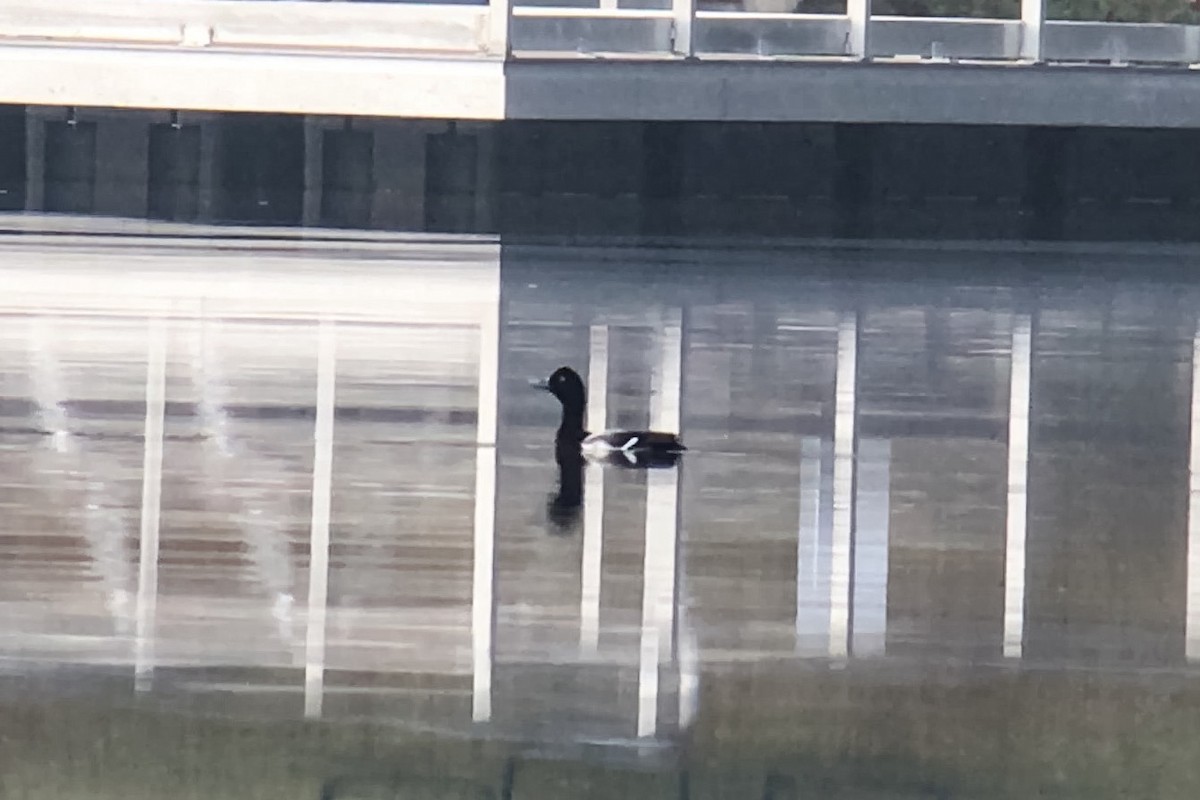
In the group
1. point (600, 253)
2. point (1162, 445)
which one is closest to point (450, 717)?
point (1162, 445)

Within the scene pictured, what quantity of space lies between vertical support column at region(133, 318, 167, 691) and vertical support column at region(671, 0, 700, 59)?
1488cm

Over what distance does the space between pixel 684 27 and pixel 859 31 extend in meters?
1.88

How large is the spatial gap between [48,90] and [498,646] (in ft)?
82.4

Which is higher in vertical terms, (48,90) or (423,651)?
(48,90)

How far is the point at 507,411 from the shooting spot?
14.9m

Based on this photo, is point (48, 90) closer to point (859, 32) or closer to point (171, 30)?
point (171, 30)

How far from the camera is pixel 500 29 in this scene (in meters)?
32.2

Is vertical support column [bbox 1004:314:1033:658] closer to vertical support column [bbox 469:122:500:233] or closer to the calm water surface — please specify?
the calm water surface

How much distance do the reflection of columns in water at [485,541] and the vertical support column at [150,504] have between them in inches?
33.2

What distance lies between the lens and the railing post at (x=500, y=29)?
1267 inches

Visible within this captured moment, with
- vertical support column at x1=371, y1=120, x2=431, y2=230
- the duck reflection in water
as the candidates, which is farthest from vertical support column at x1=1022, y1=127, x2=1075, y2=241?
the duck reflection in water

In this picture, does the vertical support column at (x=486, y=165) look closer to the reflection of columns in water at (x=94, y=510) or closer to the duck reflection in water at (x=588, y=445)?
the reflection of columns in water at (x=94, y=510)

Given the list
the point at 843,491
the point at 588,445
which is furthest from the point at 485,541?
the point at 588,445

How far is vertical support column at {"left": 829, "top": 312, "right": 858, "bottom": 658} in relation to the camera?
920 centimetres
